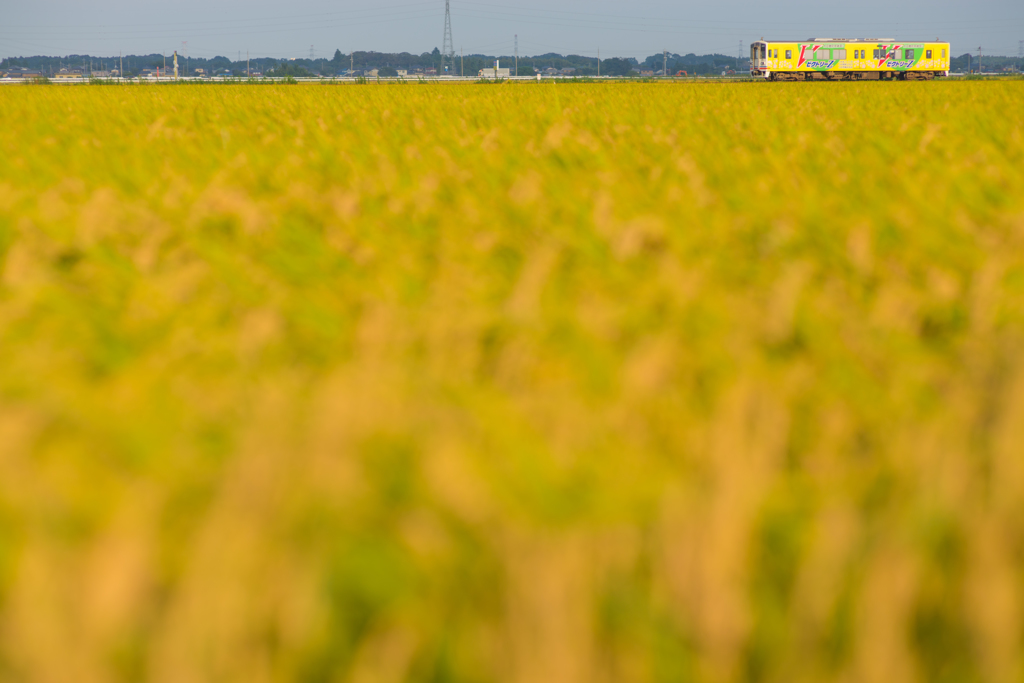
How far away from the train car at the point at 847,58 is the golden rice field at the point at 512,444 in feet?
114

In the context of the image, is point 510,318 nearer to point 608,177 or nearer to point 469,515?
point 469,515

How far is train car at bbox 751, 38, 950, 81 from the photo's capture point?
3325 centimetres

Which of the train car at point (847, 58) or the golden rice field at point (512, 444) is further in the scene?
the train car at point (847, 58)

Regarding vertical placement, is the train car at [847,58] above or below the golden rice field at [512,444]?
above

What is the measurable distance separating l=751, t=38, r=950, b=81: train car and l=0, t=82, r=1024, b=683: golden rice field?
3468 centimetres

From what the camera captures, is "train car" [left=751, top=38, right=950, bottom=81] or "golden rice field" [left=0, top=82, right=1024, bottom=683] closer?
"golden rice field" [left=0, top=82, right=1024, bottom=683]

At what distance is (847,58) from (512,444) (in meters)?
37.0

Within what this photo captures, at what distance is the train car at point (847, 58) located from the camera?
3325 centimetres

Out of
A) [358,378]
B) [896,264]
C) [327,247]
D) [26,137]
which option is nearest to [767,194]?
[896,264]

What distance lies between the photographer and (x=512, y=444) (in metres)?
0.75

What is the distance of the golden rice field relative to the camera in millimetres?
552

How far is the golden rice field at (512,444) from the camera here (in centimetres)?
55

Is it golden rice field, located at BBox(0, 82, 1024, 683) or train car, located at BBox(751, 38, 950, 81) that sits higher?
train car, located at BBox(751, 38, 950, 81)

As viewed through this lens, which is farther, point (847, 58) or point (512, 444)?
point (847, 58)
